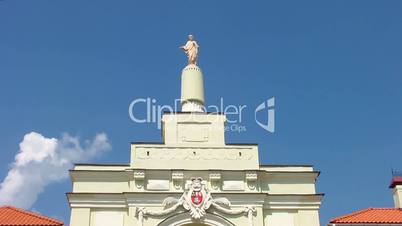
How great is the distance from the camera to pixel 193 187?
35781 millimetres

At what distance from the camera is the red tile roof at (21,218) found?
35.4 meters

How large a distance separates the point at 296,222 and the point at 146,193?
364 inches

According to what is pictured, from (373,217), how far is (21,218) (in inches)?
864

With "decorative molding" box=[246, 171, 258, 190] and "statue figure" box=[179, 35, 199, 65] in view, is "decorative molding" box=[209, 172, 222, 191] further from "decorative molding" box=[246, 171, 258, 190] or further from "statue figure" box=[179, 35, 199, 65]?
"statue figure" box=[179, 35, 199, 65]

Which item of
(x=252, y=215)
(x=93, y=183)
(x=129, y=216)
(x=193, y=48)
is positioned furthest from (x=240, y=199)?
(x=193, y=48)

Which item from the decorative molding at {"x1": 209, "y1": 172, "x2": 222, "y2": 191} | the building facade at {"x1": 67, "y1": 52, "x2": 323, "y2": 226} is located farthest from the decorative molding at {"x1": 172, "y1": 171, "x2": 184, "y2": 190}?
the decorative molding at {"x1": 209, "y1": 172, "x2": 222, "y2": 191}

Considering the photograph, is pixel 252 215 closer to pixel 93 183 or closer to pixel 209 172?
pixel 209 172

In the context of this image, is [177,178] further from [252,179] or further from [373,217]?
[373,217]

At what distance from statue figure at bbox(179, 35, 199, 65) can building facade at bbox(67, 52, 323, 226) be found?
217 inches

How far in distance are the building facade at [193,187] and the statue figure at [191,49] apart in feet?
18.1

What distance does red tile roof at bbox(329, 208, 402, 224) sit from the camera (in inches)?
1455

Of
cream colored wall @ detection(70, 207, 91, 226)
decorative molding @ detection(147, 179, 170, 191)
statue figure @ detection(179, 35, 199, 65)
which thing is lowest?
cream colored wall @ detection(70, 207, 91, 226)

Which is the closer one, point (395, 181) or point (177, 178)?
point (177, 178)

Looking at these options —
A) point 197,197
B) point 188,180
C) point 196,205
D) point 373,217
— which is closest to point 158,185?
point 188,180
